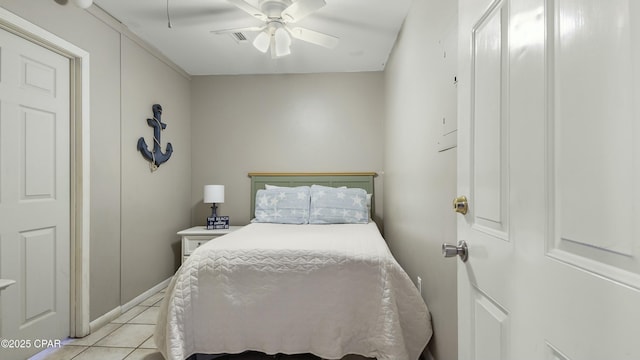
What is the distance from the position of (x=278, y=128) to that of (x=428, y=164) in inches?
95.7

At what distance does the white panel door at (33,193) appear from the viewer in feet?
6.16

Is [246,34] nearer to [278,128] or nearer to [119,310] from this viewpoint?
[278,128]

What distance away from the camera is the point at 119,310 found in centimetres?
271

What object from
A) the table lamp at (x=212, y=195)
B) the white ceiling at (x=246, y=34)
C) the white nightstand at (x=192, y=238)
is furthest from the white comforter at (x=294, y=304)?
the white ceiling at (x=246, y=34)

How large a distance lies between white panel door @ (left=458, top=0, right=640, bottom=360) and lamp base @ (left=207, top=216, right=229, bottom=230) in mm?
3146

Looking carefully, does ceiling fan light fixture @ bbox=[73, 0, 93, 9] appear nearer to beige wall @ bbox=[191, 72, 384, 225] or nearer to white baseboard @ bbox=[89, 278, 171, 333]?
beige wall @ bbox=[191, 72, 384, 225]

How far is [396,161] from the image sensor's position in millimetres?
3014

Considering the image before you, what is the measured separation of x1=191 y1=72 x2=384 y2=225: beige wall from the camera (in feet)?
12.8

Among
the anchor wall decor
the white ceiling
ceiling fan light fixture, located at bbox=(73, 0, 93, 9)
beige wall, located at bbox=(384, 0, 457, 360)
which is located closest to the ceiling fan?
the white ceiling

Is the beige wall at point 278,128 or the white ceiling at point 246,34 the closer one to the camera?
the white ceiling at point 246,34

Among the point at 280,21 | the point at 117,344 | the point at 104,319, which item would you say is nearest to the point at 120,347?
the point at 117,344

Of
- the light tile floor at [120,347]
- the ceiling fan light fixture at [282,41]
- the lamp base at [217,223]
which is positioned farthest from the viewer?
the lamp base at [217,223]

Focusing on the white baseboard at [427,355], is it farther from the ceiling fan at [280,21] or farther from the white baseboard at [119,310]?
the white baseboard at [119,310]

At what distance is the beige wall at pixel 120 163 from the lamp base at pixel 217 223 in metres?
0.43
